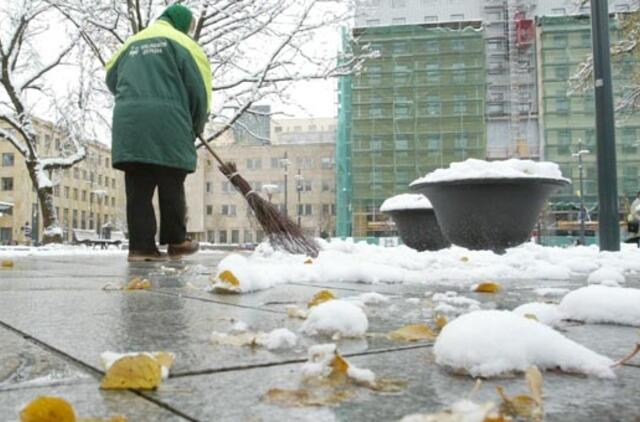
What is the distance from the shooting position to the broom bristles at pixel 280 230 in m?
5.47

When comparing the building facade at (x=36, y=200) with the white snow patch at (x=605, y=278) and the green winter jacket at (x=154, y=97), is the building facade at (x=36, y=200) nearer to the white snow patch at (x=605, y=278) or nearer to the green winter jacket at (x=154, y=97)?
the green winter jacket at (x=154, y=97)

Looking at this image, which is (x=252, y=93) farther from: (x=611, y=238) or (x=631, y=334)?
(x=631, y=334)

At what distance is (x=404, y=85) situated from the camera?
163ft

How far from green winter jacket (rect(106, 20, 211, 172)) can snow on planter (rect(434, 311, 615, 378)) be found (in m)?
4.01

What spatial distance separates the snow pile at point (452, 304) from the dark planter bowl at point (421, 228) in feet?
18.4

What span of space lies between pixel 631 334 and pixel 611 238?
483cm

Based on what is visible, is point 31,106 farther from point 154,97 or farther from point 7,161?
point 7,161

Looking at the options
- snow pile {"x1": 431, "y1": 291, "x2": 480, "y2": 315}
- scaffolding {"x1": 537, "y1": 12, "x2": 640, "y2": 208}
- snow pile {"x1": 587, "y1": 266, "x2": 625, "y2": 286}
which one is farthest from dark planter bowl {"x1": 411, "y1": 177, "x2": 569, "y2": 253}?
scaffolding {"x1": 537, "y1": 12, "x2": 640, "y2": 208}

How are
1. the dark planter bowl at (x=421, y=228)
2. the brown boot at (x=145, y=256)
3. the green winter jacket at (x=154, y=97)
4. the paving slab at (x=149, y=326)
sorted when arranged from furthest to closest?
the dark planter bowl at (x=421, y=228), the brown boot at (x=145, y=256), the green winter jacket at (x=154, y=97), the paving slab at (x=149, y=326)

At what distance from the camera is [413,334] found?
1333 mm

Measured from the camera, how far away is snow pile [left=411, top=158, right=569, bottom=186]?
4.89m

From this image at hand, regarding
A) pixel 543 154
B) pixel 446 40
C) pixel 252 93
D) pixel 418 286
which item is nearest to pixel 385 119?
pixel 446 40

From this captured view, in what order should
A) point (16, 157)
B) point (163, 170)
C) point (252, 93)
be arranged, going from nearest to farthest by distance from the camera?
point (163, 170) → point (252, 93) → point (16, 157)

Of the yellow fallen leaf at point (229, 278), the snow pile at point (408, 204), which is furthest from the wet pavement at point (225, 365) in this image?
the snow pile at point (408, 204)
